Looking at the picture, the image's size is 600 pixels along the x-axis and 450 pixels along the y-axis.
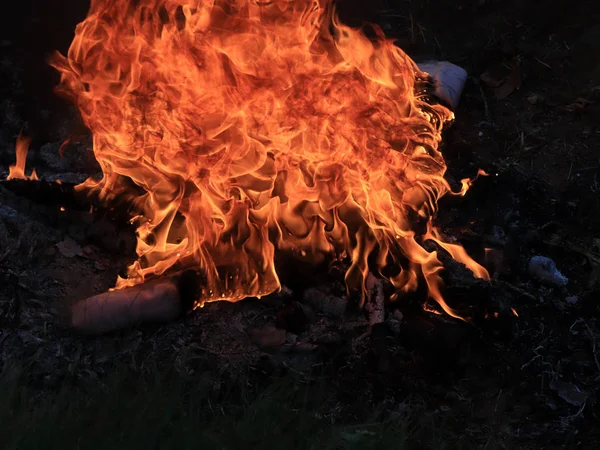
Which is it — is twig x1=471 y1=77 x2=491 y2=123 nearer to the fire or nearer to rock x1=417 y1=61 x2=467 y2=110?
rock x1=417 y1=61 x2=467 y2=110

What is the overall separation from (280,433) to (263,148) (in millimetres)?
1828

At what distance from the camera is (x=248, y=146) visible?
14.8 ft

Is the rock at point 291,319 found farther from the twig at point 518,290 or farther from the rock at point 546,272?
the rock at point 546,272

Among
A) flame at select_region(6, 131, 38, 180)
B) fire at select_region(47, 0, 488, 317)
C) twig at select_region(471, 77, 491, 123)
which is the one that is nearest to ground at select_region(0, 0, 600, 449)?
flame at select_region(6, 131, 38, 180)

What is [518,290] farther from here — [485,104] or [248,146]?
[485,104]

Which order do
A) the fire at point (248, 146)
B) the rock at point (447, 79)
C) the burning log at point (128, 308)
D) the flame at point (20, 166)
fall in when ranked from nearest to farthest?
the burning log at point (128, 308), the fire at point (248, 146), the flame at point (20, 166), the rock at point (447, 79)

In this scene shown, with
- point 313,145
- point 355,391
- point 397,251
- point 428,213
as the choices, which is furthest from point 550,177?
point 355,391

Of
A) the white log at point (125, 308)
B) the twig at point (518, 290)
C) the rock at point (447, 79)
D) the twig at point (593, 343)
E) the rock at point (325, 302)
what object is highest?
the rock at point (447, 79)

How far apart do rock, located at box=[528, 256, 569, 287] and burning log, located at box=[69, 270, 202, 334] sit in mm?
2377

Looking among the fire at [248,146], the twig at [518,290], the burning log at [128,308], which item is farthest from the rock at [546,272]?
the burning log at [128,308]

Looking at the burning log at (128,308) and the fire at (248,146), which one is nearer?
the burning log at (128,308)

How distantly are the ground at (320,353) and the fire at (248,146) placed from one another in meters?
0.30

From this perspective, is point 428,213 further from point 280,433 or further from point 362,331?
point 280,433

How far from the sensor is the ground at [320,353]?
3.55 m
